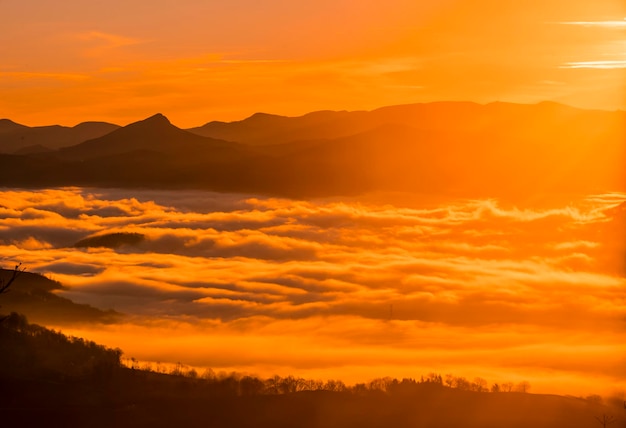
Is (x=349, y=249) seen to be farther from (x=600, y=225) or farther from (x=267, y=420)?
(x=267, y=420)

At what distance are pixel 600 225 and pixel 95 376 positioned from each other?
164533 millimetres

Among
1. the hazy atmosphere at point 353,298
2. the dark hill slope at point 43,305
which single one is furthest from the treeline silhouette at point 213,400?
the dark hill slope at point 43,305

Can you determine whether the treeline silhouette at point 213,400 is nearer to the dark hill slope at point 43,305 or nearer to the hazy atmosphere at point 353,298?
the hazy atmosphere at point 353,298

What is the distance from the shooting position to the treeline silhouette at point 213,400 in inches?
1362

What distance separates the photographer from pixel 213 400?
124 ft

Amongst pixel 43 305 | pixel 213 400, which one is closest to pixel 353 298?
pixel 43 305

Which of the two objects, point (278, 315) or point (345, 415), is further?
point (278, 315)

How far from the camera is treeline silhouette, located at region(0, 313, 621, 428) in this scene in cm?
3459

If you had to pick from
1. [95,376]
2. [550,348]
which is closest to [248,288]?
[550,348]

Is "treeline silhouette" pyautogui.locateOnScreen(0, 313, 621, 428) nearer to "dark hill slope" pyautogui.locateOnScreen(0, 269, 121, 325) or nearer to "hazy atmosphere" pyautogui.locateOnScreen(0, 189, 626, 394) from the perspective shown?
"hazy atmosphere" pyautogui.locateOnScreen(0, 189, 626, 394)

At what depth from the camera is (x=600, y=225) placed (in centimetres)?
19312

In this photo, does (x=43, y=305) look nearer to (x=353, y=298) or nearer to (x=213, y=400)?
(x=213, y=400)

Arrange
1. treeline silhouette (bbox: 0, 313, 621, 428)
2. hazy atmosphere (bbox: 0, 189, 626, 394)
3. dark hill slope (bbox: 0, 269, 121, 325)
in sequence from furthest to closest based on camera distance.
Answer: hazy atmosphere (bbox: 0, 189, 626, 394) < dark hill slope (bbox: 0, 269, 121, 325) < treeline silhouette (bbox: 0, 313, 621, 428)

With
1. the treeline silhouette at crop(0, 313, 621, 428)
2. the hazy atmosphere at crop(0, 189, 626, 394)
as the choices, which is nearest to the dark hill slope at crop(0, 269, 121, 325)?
the hazy atmosphere at crop(0, 189, 626, 394)
